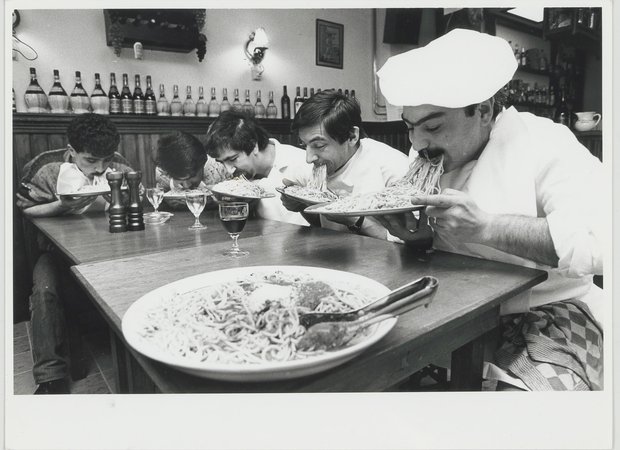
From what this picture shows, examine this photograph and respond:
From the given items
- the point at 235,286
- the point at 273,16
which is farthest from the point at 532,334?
the point at 273,16

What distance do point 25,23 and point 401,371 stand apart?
3.59 m

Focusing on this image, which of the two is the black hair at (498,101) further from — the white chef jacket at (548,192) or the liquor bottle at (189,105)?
the liquor bottle at (189,105)

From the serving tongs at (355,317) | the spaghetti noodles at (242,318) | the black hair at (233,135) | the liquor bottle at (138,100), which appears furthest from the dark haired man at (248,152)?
the serving tongs at (355,317)

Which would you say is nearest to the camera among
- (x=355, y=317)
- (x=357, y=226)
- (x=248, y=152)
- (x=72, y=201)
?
(x=355, y=317)

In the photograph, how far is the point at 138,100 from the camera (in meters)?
3.41

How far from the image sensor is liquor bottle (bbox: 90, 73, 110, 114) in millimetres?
3152

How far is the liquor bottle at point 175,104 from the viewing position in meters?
3.63

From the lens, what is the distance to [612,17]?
0.97 m

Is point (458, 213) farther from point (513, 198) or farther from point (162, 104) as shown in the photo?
point (162, 104)

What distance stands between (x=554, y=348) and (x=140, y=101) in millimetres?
3454

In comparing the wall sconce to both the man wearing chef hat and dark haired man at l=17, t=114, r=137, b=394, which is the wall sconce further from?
the man wearing chef hat

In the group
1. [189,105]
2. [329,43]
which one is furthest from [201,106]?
[329,43]

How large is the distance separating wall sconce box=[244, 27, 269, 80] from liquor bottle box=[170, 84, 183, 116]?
0.85 metres

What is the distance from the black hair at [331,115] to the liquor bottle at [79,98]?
197 cm
